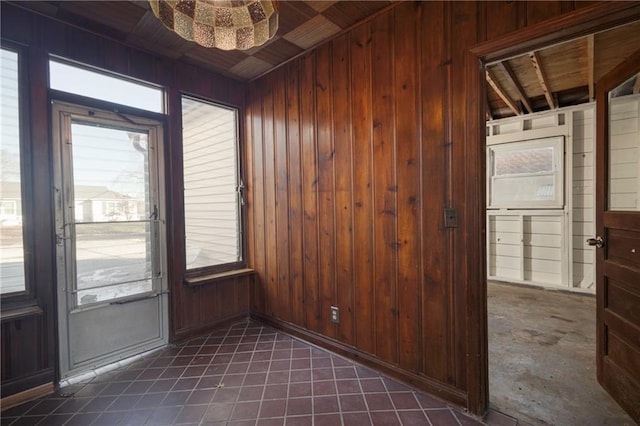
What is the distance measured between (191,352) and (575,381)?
3.14 meters

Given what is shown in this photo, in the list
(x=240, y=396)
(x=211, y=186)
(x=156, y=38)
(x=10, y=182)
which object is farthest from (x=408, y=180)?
(x=10, y=182)

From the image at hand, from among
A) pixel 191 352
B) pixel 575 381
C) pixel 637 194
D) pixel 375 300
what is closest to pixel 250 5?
pixel 375 300

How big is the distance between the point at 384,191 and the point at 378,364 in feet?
4.52

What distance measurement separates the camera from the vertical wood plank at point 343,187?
7.89 ft

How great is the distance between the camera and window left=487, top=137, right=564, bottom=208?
4.25m

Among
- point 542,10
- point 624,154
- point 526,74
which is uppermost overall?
point 526,74

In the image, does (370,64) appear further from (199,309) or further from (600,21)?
(199,309)

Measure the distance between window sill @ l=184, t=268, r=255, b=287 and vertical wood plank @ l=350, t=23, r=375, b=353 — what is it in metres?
1.47

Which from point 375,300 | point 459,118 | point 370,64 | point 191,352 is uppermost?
point 370,64

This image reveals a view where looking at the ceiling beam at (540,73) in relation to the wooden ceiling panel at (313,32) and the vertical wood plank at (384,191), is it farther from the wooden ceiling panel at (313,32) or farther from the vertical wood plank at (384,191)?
the wooden ceiling panel at (313,32)

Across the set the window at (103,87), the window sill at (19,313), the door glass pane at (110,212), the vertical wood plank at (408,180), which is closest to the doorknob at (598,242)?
the vertical wood plank at (408,180)

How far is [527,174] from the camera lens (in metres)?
4.53

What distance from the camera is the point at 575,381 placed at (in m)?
2.08

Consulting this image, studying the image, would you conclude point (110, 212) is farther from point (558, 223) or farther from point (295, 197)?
point (558, 223)
